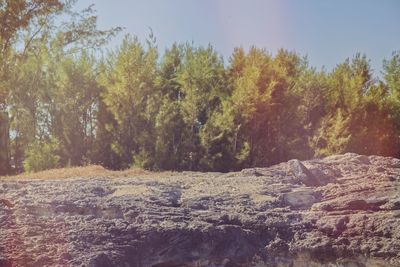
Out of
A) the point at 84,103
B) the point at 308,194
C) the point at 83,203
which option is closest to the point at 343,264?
the point at 308,194

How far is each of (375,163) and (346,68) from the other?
28.9ft

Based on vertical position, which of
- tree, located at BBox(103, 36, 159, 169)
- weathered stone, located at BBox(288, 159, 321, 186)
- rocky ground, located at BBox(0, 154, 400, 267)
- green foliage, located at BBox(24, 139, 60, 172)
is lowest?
rocky ground, located at BBox(0, 154, 400, 267)

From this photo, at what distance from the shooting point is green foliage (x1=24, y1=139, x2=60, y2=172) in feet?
46.0

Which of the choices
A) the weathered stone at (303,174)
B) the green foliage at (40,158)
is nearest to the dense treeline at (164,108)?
the green foliage at (40,158)

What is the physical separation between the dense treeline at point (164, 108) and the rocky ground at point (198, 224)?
21.5 feet

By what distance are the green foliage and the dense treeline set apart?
30mm

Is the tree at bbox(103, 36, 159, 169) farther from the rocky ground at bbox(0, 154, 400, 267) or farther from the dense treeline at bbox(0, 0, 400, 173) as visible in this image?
the rocky ground at bbox(0, 154, 400, 267)

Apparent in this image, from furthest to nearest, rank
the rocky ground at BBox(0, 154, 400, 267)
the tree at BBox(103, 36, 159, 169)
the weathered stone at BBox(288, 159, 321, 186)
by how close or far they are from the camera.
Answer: the tree at BBox(103, 36, 159, 169) < the weathered stone at BBox(288, 159, 321, 186) < the rocky ground at BBox(0, 154, 400, 267)

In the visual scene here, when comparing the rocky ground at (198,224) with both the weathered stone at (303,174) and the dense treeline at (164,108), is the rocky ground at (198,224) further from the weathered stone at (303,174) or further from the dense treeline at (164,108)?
the dense treeline at (164,108)

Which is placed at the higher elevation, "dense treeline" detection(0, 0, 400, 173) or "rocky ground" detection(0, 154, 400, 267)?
"dense treeline" detection(0, 0, 400, 173)

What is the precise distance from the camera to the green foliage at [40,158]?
14.0 m

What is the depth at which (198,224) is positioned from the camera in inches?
247

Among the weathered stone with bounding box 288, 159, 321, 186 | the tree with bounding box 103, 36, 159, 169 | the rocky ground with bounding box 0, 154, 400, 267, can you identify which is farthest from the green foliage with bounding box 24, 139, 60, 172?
the weathered stone with bounding box 288, 159, 321, 186

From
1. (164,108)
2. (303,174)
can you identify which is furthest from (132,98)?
(303,174)
